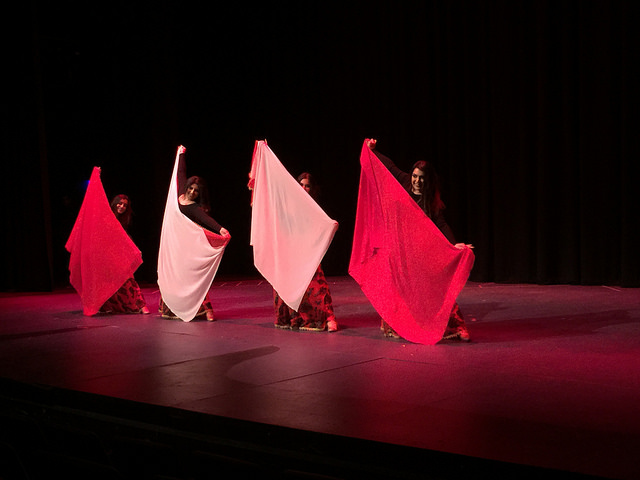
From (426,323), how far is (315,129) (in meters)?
5.60

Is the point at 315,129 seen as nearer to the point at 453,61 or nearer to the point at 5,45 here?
the point at 453,61

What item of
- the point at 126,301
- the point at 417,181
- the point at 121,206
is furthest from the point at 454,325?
the point at 121,206

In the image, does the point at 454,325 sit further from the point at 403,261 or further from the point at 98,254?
the point at 98,254

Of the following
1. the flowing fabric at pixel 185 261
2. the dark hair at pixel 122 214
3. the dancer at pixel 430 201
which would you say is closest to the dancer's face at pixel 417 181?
the dancer at pixel 430 201

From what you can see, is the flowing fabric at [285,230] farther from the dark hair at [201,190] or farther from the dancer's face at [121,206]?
the dancer's face at [121,206]

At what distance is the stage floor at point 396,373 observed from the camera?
8.58 feet

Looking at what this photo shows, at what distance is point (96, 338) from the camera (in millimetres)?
5148

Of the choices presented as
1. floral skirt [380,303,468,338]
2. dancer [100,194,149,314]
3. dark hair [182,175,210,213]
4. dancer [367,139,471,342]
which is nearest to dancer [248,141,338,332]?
dark hair [182,175,210,213]

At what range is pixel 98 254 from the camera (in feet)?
21.4

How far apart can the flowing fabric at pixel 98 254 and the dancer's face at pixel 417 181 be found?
8.84ft

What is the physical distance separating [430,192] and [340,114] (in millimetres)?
4958

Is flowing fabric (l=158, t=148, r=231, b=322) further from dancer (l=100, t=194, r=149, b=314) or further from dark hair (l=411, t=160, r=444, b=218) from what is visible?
dark hair (l=411, t=160, r=444, b=218)

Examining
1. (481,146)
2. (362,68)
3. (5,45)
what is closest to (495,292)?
(481,146)

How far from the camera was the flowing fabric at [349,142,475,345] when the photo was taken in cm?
454
